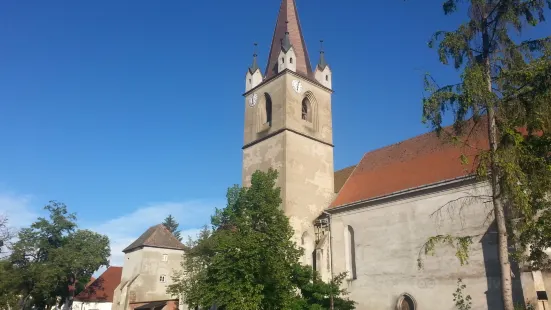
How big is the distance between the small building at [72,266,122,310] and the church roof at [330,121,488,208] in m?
30.3

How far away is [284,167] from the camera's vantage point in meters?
25.5

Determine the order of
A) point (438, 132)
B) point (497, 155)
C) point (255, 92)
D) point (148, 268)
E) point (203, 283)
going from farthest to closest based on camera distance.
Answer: point (148, 268)
point (255, 92)
point (203, 283)
point (438, 132)
point (497, 155)

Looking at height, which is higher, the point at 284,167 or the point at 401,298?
the point at 284,167

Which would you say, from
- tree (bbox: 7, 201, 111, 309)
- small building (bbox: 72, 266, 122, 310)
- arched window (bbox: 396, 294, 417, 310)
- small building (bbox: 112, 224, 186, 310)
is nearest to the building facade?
arched window (bbox: 396, 294, 417, 310)

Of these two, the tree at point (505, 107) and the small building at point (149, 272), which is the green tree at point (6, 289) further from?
the tree at point (505, 107)

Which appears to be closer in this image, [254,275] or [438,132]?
[438,132]

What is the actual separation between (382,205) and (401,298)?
4654mm

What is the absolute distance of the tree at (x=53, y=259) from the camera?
3397 centimetres

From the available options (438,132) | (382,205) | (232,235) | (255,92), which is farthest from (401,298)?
(255,92)

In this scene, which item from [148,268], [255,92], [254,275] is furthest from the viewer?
[148,268]

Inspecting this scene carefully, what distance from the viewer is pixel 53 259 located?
35531 millimetres

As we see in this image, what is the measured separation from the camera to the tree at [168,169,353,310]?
734 inches

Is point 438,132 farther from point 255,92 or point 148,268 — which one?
point 148,268

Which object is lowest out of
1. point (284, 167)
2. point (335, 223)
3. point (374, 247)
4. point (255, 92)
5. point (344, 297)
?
point (344, 297)
